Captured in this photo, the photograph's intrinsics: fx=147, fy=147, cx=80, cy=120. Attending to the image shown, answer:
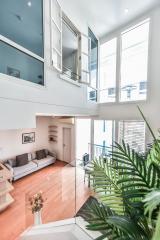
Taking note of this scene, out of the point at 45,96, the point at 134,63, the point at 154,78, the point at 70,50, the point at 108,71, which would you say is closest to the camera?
the point at 45,96

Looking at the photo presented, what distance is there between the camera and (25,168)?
5551mm

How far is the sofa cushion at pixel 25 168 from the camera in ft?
17.3

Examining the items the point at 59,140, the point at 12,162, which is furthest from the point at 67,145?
the point at 12,162

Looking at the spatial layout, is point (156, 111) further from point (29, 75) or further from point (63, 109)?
point (29, 75)

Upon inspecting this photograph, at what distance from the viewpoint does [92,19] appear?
14.6 ft

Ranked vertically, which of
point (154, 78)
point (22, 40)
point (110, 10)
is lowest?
point (154, 78)

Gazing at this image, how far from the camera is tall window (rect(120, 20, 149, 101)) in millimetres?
4180

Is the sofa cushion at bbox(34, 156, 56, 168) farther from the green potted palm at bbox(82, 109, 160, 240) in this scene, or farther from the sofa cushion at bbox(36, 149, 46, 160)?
the green potted palm at bbox(82, 109, 160, 240)

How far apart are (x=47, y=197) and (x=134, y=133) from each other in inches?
125

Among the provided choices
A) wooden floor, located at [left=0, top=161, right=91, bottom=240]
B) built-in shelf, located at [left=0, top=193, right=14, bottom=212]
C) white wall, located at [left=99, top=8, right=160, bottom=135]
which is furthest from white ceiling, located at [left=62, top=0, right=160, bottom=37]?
built-in shelf, located at [left=0, top=193, right=14, bottom=212]

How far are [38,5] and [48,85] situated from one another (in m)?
1.36

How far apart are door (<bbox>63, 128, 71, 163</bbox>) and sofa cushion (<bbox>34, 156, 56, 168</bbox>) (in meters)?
0.58

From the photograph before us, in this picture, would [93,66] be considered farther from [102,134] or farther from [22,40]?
[22,40]

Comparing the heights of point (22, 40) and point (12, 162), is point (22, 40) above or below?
above
